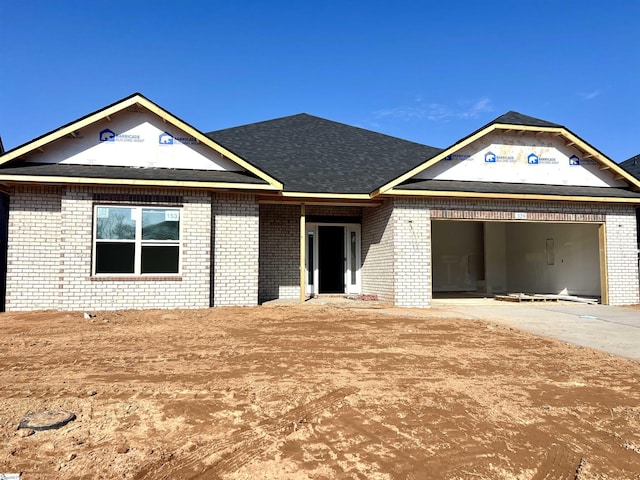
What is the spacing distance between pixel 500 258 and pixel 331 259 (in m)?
8.45

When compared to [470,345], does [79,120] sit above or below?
above

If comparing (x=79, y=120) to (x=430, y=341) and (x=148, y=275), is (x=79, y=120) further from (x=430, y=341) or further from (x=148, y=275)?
(x=430, y=341)

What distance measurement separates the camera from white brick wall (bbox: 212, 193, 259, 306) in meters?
12.1

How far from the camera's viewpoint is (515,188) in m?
13.5

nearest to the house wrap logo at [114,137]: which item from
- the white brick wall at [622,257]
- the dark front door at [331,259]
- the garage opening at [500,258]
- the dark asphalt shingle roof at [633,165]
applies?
the dark front door at [331,259]

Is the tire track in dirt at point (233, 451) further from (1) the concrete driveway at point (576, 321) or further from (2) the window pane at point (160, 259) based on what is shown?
(2) the window pane at point (160, 259)

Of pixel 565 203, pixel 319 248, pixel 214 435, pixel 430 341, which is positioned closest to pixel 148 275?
pixel 319 248

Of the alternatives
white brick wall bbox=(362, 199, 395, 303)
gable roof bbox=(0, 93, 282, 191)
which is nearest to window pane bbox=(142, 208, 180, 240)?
gable roof bbox=(0, 93, 282, 191)

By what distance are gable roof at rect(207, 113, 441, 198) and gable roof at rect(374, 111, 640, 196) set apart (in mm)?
1334

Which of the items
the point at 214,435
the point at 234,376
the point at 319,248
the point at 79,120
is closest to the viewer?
the point at 214,435

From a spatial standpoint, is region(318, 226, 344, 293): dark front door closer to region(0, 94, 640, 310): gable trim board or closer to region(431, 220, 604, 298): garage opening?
region(0, 94, 640, 310): gable trim board

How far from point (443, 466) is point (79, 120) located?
1156 centimetres

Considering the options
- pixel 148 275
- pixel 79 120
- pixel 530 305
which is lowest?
pixel 530 305

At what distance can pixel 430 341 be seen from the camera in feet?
25.3
